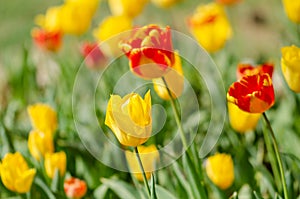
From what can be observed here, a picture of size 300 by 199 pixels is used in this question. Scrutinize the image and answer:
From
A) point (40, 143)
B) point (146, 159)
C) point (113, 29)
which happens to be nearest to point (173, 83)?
point (146, 159)

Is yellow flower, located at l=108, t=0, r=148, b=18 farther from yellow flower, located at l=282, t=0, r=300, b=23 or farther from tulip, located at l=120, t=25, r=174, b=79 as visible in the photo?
tulip, located at l=120, t=25, r=174, b=79

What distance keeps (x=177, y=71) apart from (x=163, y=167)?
32cm

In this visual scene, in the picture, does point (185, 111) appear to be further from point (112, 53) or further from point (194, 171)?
point (194, 171)

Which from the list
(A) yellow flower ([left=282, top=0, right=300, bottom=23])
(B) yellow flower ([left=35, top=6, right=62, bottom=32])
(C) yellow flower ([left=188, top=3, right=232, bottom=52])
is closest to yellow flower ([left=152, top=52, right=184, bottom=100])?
(A) yellow flower ([left=282, top=0, right=300, bottom=23])

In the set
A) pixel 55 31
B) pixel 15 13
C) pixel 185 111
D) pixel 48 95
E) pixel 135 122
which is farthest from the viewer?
pixel 15 13

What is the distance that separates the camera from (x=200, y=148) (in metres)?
2.19

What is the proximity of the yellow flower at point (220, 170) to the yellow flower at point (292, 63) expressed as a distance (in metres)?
0.28

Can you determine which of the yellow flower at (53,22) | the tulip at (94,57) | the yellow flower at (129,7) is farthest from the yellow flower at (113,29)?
the yellow flower at (53,22)

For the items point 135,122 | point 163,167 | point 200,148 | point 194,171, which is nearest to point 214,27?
point 200,148

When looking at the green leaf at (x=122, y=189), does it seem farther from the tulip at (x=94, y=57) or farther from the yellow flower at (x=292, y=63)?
the tulip at (x=94, y=57)

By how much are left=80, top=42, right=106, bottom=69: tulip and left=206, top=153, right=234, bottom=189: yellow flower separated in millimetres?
1084

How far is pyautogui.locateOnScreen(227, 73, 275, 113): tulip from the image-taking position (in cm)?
146

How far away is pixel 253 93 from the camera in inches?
57.1

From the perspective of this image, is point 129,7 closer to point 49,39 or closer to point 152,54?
point 49,39
